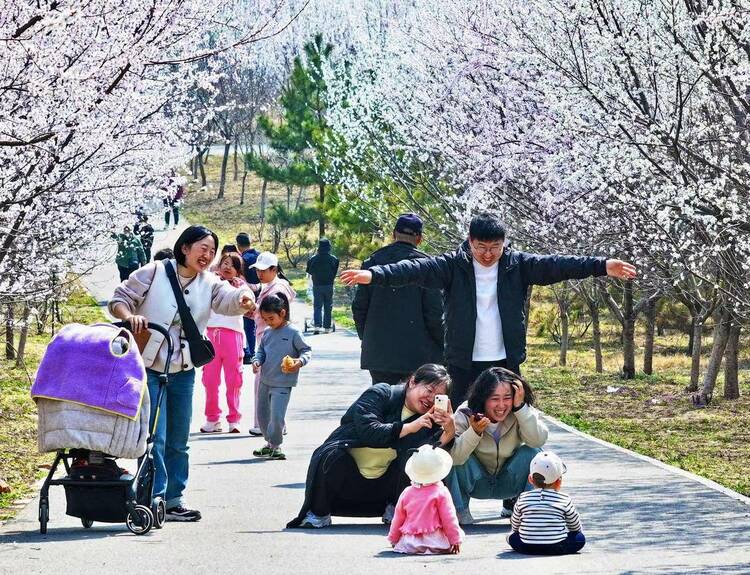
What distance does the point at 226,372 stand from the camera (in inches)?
572

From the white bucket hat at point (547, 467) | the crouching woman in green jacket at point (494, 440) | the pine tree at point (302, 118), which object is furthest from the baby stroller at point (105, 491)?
the pine tree at point (302, 118)

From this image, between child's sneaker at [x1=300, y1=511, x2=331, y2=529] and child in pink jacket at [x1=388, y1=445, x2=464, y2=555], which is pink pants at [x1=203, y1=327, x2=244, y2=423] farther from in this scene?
child in pink jacket at [x1=388, y1=445, x2=464, y2=555]

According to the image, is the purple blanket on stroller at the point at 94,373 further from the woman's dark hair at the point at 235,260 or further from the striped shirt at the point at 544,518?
the woman's dark hair at the point at 235,260

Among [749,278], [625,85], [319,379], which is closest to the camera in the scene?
[625,85]

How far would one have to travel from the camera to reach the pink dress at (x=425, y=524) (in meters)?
7.95

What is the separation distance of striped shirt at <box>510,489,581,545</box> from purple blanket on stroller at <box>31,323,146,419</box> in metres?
2.19

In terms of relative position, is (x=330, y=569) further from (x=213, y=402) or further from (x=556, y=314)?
(x=556, y=314)

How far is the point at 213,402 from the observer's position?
46.9 feet

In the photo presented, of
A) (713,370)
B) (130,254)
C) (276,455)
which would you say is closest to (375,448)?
(276,455)

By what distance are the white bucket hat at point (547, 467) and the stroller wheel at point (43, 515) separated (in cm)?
267

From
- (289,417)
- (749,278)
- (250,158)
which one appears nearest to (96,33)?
(289,417)

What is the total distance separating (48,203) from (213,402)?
2.42 meters

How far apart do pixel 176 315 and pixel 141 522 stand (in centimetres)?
129

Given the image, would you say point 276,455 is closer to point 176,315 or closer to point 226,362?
point 226,362
